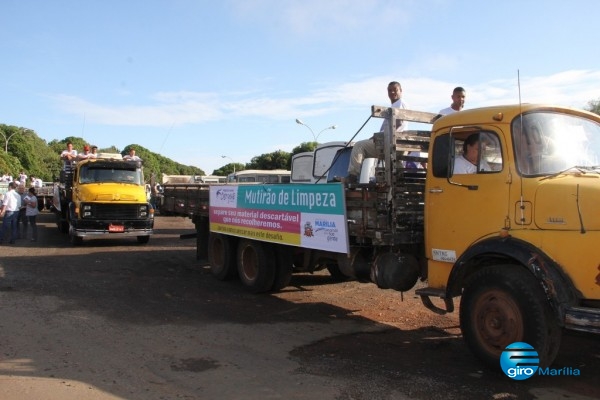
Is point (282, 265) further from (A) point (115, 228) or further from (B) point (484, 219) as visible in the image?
(A) point (115, 228)

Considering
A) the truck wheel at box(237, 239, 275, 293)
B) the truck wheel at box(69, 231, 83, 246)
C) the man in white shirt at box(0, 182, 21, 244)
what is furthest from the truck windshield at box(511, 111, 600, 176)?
the man in white shirt at box(0, 182, 21, 244)

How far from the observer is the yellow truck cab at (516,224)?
14.2 feet

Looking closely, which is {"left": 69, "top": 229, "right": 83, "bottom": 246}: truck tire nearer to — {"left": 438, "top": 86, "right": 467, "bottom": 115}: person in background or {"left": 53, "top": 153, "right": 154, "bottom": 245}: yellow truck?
{"left": 53, "top": 153, "right": 154, "bottom": 245}: yellow truck

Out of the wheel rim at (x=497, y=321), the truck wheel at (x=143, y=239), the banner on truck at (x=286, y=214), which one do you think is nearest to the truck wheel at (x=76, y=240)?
the truck wheel at (x=143, y=239)

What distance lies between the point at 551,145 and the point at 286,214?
373cm

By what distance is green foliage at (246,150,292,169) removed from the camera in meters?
75.8

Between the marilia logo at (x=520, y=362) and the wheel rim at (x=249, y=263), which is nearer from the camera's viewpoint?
the marilia logo at (x=520, y=362)

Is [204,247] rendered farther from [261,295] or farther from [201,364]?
[201,364]

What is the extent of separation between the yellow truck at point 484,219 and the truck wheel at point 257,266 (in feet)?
3.48

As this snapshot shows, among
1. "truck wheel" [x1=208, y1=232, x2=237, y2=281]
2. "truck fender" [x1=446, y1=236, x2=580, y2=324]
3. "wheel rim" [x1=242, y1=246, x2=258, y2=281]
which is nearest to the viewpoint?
"truck fender" [x1=446, y1=236, x2=580, y2=324]

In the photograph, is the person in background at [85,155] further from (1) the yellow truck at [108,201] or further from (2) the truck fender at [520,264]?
(2) the truck fender at [520,264]

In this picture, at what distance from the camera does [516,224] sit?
4750 millimetres

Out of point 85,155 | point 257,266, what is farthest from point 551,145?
point 85,155

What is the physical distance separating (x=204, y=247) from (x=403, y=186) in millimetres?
6029
